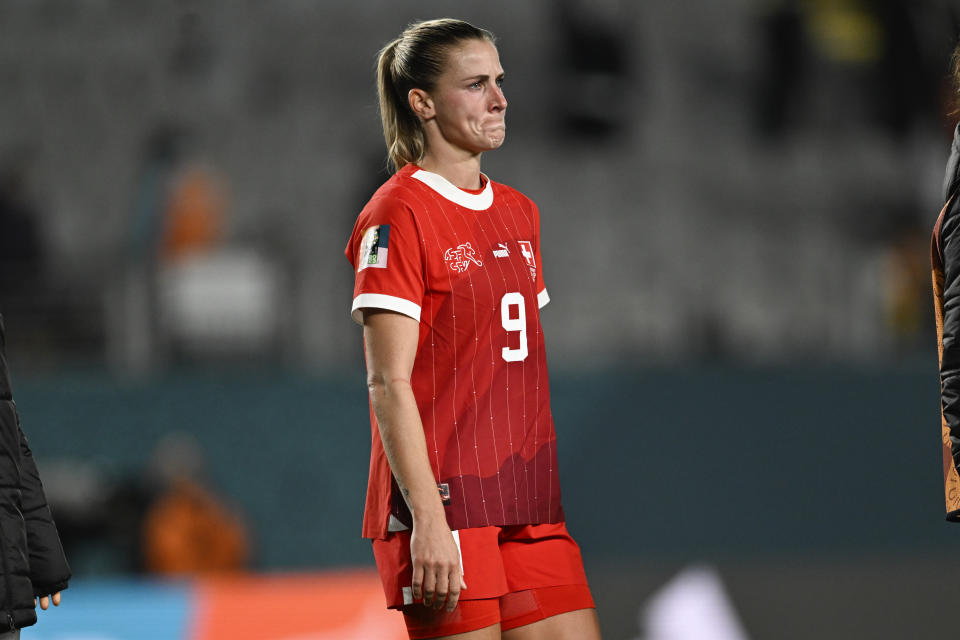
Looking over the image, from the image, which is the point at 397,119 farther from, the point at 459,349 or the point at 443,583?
the point at 443,583

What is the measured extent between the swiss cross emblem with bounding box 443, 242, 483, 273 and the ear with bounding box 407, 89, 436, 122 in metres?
0.31

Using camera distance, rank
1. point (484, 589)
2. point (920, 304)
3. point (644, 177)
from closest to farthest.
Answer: point (484, 589) < point (920, 304) < point (644, 177)

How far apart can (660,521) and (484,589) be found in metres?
5.21

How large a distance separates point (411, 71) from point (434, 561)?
1065mm

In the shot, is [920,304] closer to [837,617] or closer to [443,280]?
[837,617]

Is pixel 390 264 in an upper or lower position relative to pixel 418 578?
upper

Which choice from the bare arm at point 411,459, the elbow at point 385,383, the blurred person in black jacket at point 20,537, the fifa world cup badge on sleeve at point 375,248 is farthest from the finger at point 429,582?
the blurred person in black jacket at point 20,537

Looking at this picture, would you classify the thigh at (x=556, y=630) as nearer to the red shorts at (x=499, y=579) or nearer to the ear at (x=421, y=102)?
the red shorts at (x=499, y=579)

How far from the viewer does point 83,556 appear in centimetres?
738

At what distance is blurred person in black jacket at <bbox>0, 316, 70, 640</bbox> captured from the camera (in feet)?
7.94

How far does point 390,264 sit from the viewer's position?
103 inches

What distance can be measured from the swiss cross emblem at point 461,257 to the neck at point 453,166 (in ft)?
0.55

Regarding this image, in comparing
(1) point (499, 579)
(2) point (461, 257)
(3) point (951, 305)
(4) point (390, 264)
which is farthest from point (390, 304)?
(3) point (951, 305)

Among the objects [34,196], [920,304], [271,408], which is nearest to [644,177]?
[920,304]
